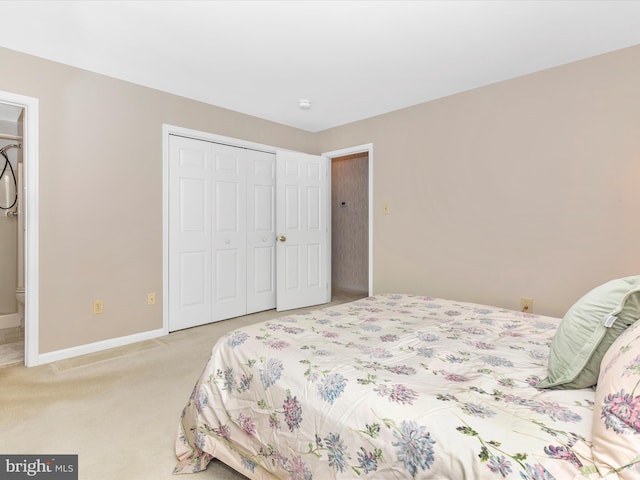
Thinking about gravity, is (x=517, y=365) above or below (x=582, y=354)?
below

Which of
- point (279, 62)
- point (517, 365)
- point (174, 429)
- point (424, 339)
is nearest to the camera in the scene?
point (517, 365)

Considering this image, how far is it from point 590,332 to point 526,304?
2202 mm

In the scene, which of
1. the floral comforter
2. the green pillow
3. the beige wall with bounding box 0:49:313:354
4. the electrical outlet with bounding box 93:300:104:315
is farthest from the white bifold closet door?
the green pillow

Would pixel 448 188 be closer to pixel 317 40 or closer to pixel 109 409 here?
pixel 317 40

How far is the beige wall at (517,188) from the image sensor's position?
8.84 ft

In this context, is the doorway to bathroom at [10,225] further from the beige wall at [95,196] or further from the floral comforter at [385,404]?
the floral comforter at [385,404]

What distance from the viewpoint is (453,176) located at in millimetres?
3553

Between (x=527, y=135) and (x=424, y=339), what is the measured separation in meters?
2.41

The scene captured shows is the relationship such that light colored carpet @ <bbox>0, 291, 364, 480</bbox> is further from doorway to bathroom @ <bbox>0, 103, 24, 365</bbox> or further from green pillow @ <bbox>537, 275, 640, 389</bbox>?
doorway to bathroom @ <bbox>0, 103, 24, 365</bbox>

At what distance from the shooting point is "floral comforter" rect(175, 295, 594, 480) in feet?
2.85

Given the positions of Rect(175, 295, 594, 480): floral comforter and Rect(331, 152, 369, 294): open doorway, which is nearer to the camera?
Rect(175, 295, 594, 480): floral comforter

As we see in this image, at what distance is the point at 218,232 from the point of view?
3.92m

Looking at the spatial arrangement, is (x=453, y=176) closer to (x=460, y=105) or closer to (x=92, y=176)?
(x=460, y=105)

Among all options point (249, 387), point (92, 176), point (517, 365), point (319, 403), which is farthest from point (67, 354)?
point (517, 365)
